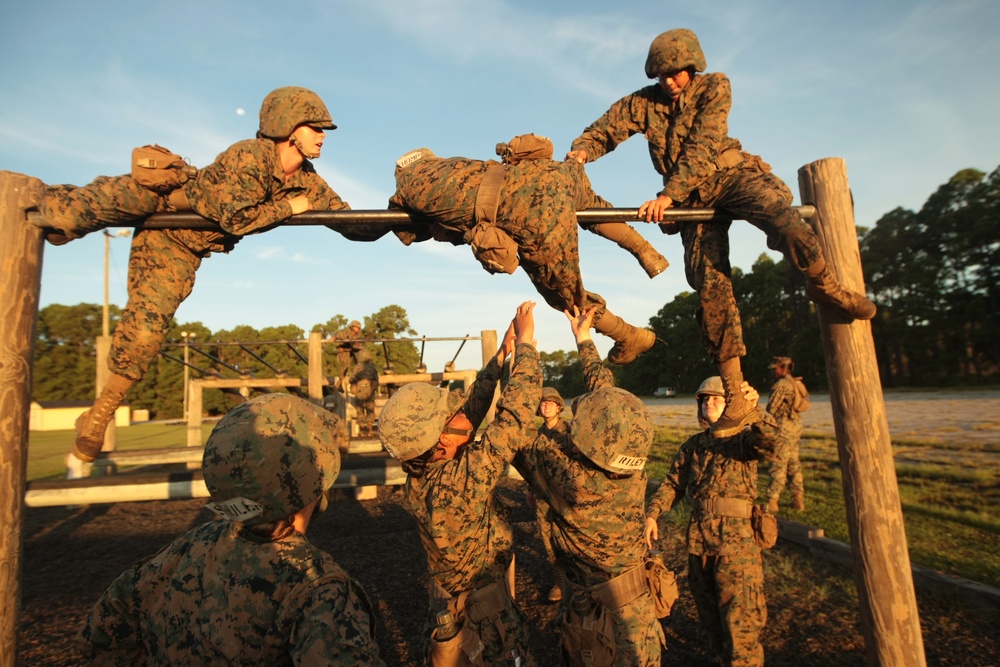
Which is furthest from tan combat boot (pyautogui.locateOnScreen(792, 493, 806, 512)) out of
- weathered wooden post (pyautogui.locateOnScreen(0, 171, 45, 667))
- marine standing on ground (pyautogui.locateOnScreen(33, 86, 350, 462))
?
weathered wooden post (pyautogui.locateOnScreen(0, 171, 45, 667))

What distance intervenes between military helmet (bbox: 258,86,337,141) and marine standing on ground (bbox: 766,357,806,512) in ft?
21.1

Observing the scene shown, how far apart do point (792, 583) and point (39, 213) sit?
6.17 metres

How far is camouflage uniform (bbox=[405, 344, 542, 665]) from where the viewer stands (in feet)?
9.35

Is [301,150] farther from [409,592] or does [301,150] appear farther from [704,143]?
[409,592]

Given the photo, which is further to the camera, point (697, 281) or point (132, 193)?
point (697, 281)

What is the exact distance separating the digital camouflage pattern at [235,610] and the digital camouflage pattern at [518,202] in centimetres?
194

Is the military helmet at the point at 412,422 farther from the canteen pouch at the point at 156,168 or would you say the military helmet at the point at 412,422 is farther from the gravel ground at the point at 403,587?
the gravel ground at the point at 403,587

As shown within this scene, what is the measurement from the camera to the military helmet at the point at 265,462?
1577mm

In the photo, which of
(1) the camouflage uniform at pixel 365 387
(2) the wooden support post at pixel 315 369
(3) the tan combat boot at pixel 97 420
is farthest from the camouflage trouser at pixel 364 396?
(3) the tan combat boot at pixel 97 420

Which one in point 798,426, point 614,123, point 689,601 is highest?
point 614,123

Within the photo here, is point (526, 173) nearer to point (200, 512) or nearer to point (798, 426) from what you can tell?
point (798, 426)

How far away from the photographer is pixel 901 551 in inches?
118

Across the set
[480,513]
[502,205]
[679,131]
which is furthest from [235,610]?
[679,131]

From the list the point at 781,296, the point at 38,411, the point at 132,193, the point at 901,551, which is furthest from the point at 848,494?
the point at 38,411
